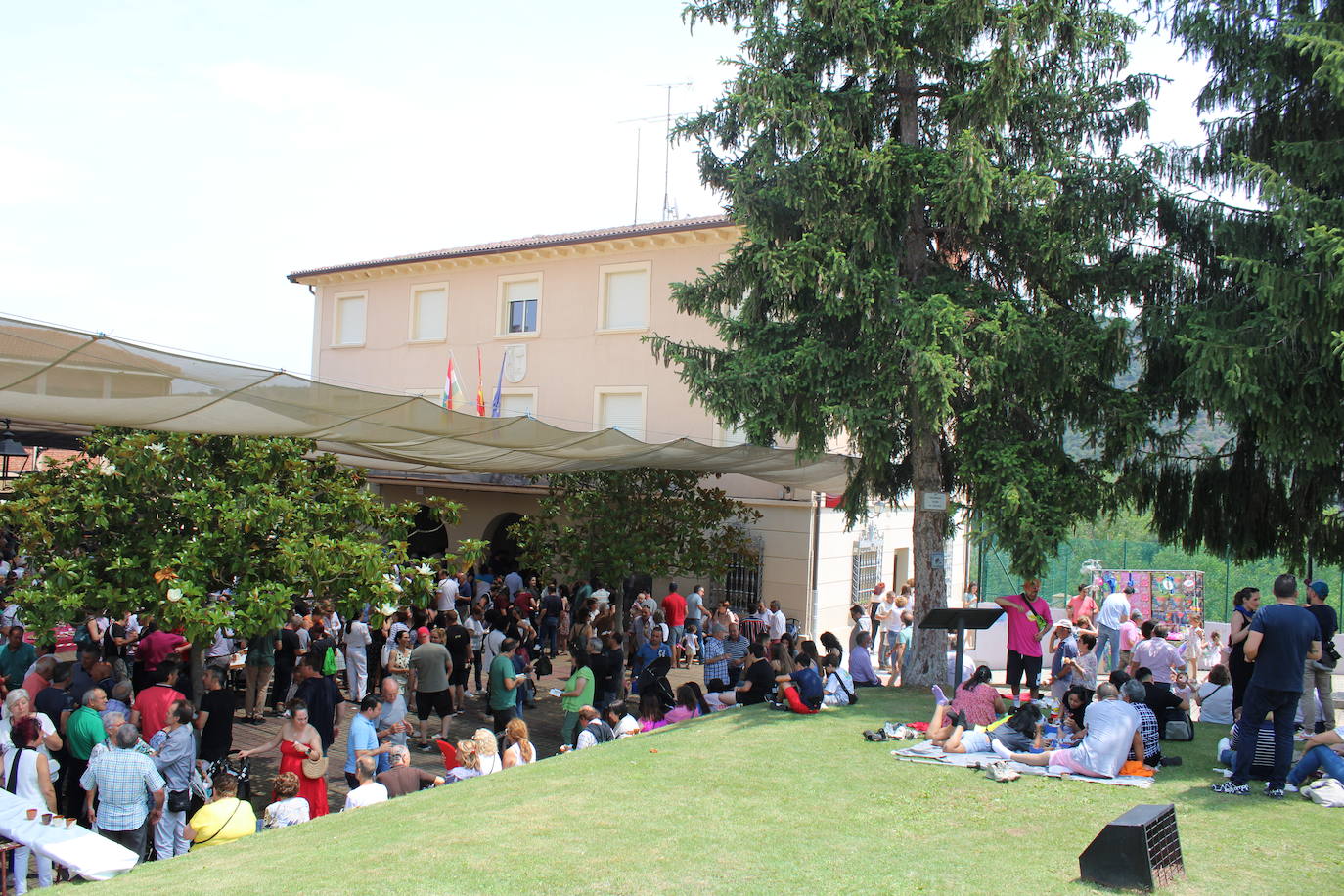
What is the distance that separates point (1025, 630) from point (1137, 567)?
12523mm

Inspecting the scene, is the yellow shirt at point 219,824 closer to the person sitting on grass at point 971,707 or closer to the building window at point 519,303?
the person sitting on grass at point 971,707

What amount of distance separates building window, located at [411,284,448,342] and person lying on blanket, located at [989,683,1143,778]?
20.9 m

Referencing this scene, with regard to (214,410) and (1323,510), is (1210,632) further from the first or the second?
(214,410)

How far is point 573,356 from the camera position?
23953 millimetres

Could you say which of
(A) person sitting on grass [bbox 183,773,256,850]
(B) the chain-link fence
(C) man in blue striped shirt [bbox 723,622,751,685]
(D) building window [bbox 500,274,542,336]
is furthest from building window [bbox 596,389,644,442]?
(A) person sitting on grass [bbox 183,773,256,850]

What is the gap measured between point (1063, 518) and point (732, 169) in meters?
5.99

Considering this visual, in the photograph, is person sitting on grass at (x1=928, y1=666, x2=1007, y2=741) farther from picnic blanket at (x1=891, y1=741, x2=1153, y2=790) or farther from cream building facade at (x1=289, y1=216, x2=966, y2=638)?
cream building facade at (x1=289, y1=216, x2=966, y2=638)

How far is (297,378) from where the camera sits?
Answer: 8289mm

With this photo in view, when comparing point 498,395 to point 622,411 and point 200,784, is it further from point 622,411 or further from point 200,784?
point 200,784

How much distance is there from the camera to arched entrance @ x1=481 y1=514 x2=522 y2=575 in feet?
83.5

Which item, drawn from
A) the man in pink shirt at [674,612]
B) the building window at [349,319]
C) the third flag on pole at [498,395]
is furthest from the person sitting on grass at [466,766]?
the building window at [349,319]

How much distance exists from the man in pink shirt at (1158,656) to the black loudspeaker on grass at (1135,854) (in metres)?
6.01

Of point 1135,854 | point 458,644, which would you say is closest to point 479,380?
point 458,644

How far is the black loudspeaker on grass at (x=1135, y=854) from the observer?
200 inches
